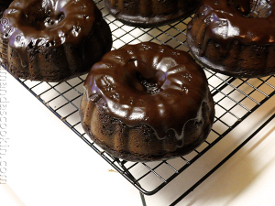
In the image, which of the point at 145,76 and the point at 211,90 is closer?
the point at 145,76

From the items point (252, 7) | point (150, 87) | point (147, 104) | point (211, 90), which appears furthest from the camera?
point (211, 90)

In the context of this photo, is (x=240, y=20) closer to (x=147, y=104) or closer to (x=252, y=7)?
(x=252, y=7)

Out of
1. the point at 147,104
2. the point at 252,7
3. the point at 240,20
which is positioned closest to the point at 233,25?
the point at 240,20

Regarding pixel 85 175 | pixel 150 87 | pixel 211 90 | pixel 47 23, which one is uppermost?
pixel 47 23

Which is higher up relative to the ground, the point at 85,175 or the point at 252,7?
the point at 252,7

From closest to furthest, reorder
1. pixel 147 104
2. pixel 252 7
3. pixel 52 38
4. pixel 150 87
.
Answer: pixel 147 104 < pixel 150 87 < pixel 52 38 < pixel 252 7

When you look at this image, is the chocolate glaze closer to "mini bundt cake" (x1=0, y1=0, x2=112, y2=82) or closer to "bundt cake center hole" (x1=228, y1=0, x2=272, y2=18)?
"mini bundt cake" (x1=0, y1=0, x2=112, y2=82)

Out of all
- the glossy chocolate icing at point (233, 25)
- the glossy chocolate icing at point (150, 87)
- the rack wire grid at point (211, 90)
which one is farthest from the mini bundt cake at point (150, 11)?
the glossy chocolate icing at point (150, 87)
